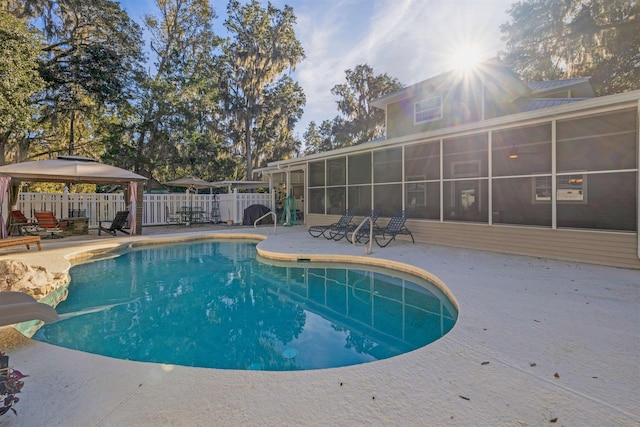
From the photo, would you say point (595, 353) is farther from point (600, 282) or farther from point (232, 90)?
point (232, 90)

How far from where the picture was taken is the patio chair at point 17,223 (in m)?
9.09

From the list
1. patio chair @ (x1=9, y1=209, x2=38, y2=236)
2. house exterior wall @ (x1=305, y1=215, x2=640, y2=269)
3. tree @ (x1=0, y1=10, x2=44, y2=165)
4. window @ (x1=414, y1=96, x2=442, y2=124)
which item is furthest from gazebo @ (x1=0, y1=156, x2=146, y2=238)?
window @ (x1=414, y1=96, x2=442, y2=124)

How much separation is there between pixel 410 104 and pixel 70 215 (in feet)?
42.4

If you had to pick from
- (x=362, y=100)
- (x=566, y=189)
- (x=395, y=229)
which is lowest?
(x=395, y=229)

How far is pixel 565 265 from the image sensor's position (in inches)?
223

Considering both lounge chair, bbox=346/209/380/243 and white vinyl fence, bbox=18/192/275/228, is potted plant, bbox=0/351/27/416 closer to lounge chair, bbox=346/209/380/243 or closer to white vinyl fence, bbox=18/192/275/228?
lounge chair, bbox=346/209/380/243

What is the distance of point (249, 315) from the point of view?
14.3 ft

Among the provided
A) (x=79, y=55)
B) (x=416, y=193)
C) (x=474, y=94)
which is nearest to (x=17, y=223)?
(x=79, y=55)

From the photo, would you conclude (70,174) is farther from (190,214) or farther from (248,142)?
(248,142)

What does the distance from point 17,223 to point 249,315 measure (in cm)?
933

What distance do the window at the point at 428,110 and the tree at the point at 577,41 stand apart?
10.4 metres

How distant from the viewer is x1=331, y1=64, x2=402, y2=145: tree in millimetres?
24359

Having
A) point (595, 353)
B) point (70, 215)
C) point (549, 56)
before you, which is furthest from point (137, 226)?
point (549, 56)

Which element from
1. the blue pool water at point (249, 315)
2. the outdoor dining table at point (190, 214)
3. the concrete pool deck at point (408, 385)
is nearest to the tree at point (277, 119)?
the outdoor dining table at point (190, 214)
